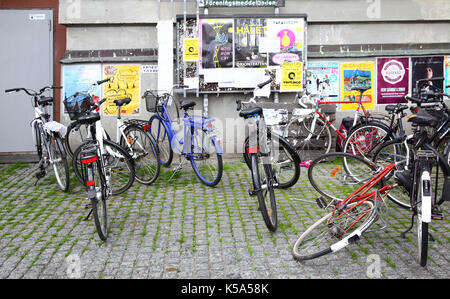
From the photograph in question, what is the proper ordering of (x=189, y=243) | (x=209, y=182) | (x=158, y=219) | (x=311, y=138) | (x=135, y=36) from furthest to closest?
(x=135, y=36)
(x=311, y=138)
(x=209, y=182)
(x=158, y=219)
(x=189, y=243)

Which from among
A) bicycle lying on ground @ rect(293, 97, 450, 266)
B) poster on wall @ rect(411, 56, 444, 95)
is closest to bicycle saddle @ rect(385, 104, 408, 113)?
bicycle lying on ground @ rect(293, 97, 450, 266)

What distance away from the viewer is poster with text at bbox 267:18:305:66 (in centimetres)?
852

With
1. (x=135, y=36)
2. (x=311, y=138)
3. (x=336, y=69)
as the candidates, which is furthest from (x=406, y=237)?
(x=135, y=36)

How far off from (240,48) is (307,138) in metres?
1.94

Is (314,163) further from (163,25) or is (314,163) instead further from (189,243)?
(163,25)

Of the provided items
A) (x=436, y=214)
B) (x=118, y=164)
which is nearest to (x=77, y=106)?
(x=118, y=164)

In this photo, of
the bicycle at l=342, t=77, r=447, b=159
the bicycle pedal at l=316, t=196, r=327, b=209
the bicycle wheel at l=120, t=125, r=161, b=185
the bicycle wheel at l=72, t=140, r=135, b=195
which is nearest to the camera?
the bicycle pedal at l=316, t=196, r=327, b=209

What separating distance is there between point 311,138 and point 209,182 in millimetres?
2354

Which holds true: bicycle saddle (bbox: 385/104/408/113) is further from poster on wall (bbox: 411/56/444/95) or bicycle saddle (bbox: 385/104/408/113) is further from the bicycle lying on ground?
poster on wall (bbox: 411/56/444/95)

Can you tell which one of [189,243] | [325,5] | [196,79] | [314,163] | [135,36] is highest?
[325,5]

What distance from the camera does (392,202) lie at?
5699 mm

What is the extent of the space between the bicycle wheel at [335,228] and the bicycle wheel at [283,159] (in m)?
1.22

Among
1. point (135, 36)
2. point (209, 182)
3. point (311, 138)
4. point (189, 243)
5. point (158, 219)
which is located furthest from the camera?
point (135, 36)

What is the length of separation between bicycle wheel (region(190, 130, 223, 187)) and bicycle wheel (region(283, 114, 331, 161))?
2002 millimetres
